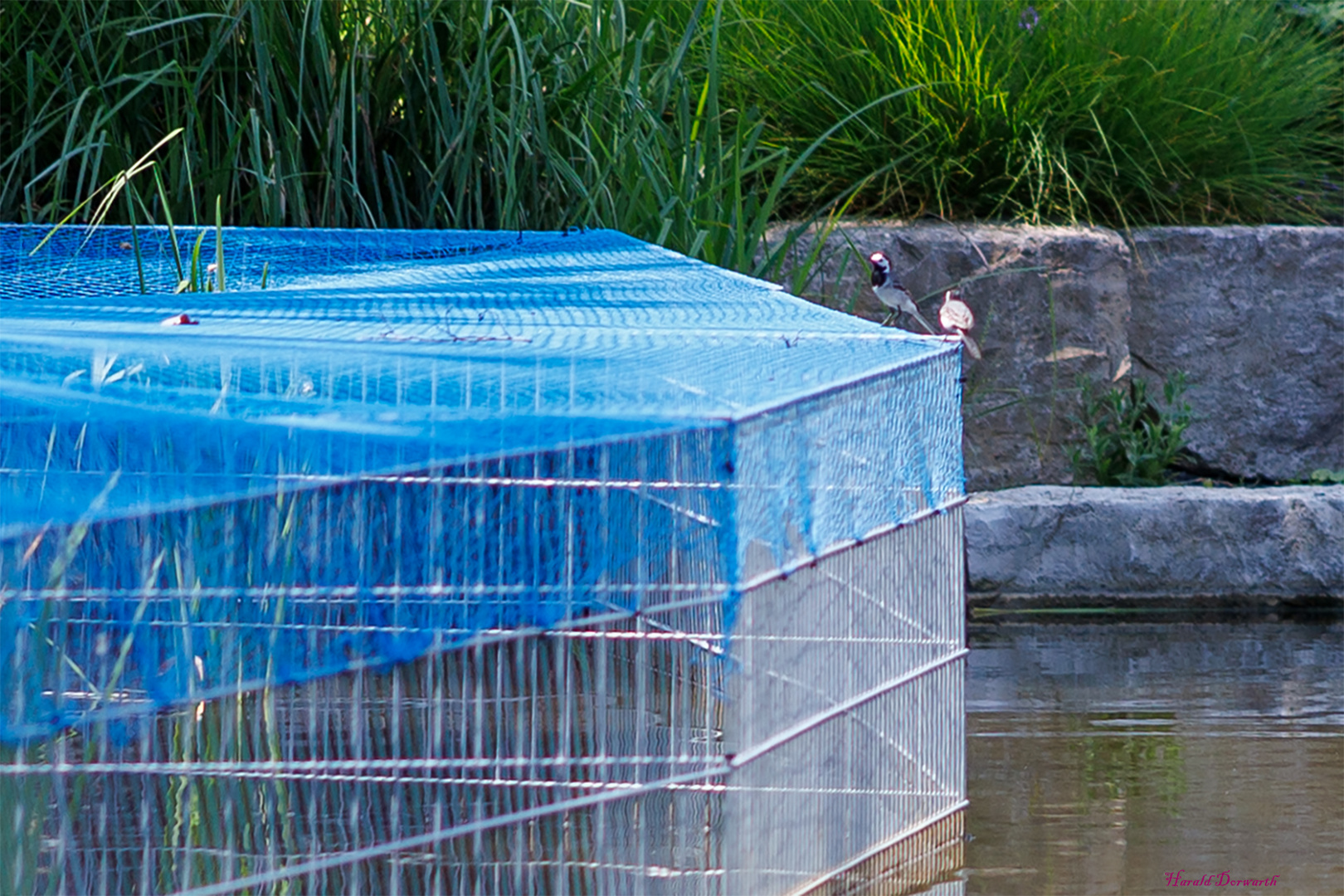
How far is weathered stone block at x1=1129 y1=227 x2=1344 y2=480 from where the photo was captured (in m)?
7.03

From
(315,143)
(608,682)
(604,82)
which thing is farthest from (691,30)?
(608,682)

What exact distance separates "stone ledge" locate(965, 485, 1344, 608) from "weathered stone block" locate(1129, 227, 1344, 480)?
1.12m

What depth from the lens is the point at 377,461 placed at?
2.59m

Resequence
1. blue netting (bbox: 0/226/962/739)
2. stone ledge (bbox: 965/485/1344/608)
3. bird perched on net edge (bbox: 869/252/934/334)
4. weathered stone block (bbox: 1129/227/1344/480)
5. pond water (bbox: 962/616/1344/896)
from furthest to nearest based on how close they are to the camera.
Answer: weathered stone block (bbox: 1129/227/1344/480), stone ledge (bbox: 965/485/1344/608), bird perched on net edge (bbox: 869/252/934/334), pond water (bbox: 962/616/1344/896), blue netting (bbox: 0/226/962/739)

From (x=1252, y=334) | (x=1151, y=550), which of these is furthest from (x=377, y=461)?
(x=1252, y=334)

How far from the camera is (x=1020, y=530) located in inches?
237

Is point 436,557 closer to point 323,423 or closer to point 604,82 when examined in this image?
point 323,423

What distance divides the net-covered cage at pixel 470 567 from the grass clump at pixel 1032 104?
364 centimetres

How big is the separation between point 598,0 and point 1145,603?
9.37 ft
